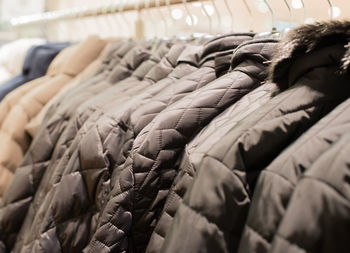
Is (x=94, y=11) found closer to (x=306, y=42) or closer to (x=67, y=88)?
(x=67, y=88)

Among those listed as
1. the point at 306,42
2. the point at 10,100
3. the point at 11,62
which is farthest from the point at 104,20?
the point at 306,42

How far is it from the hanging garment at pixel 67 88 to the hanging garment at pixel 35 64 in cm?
30

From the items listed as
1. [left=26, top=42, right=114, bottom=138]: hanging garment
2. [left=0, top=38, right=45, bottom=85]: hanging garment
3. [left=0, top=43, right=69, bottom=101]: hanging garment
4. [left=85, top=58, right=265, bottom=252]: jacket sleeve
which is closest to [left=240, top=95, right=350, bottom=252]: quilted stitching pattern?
[left=85, top=58, right=265, bottom=252]: jacket sleeve

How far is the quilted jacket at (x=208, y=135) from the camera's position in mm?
647

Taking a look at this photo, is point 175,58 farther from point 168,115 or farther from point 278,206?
point 278,206

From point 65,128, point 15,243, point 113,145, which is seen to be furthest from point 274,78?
point 15,243

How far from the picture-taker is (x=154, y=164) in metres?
0.74

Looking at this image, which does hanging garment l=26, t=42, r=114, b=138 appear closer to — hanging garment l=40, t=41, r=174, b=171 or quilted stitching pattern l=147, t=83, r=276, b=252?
hanging garment l=40, t=41, r=174, b=171

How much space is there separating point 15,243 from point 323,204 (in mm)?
976

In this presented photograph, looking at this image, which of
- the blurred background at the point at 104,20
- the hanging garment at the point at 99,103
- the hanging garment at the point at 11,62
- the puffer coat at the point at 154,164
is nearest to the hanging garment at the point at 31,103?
the hanging garment at the point at 99,103

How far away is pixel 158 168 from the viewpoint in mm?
735

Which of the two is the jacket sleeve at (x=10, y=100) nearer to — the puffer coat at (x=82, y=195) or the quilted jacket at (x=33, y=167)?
the quilted jacket at (x=33, y=167)

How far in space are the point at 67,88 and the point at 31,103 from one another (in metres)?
0.13

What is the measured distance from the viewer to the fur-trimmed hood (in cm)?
55
